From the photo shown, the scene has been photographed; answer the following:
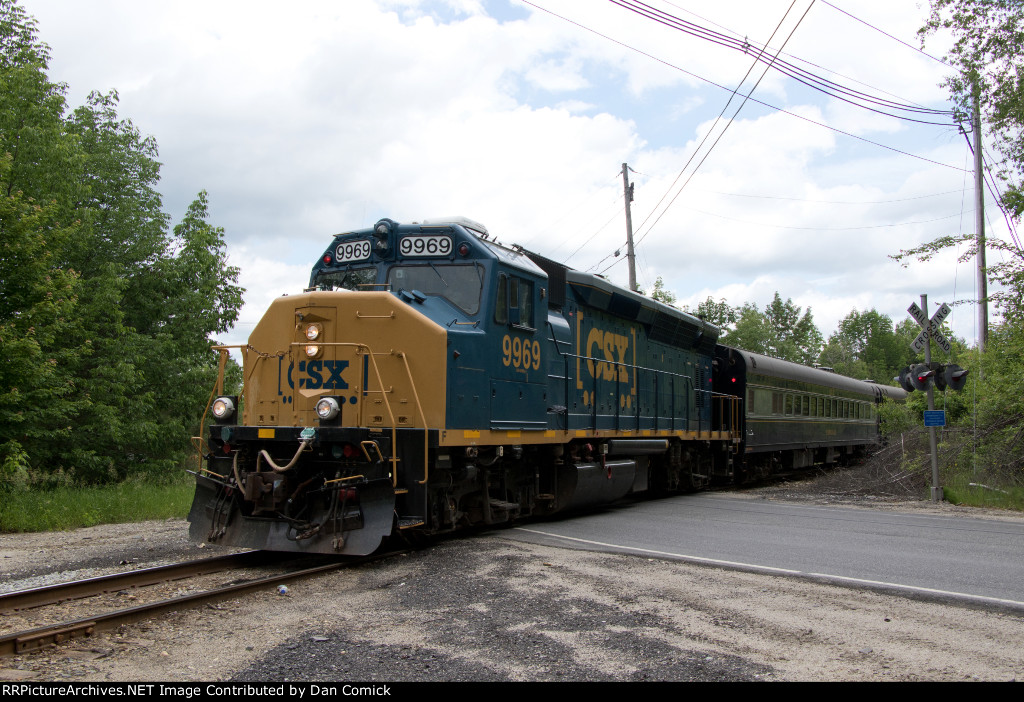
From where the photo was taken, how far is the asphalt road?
23.3 feet

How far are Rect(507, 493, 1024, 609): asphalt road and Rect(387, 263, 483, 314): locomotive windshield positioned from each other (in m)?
3.02

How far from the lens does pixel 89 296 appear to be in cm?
1680

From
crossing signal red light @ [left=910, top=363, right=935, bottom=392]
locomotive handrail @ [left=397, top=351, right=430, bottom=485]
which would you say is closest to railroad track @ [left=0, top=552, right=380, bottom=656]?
locomotive handrail @ [left=397, top=351, right=430, bottom=485]

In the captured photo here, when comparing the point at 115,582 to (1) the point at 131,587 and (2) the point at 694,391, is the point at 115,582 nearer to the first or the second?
(1) the point at 131,587

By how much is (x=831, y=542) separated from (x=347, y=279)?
6.68 m

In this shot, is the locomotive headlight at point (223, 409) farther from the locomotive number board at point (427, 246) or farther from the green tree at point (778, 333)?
the green tree at point (778, 333)

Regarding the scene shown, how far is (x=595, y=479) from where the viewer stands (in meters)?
11.1

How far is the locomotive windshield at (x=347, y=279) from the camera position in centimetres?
904

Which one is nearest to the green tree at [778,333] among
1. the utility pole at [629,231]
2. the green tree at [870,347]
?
the green tree at [870,347]

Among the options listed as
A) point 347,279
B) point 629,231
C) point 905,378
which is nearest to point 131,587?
point 347,279

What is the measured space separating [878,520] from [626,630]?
7808mm

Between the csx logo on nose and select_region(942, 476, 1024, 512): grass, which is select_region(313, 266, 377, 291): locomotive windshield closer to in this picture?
the csx logo on nose

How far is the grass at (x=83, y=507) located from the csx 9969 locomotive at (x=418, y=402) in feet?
9.46
